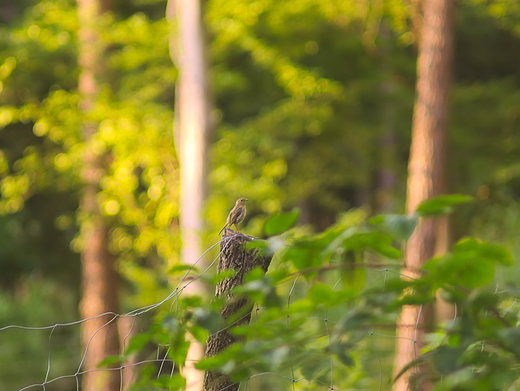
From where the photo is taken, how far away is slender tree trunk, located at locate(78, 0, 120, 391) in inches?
302

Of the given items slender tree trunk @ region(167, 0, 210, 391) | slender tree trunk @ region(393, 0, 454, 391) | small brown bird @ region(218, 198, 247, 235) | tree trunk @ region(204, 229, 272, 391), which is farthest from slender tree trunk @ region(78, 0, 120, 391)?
tree trunk @ region(204, 229, 272, 391)

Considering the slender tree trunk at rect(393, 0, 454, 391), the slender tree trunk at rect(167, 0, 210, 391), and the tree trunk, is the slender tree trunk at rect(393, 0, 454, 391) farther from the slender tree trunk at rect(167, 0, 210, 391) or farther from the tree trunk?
the tree trunk

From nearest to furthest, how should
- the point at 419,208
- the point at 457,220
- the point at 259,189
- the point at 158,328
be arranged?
1. the point at 419,208
2. the point at 158,328
3. the point at 259,189
4. the point at 457,220

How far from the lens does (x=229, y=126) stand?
8.23 metres

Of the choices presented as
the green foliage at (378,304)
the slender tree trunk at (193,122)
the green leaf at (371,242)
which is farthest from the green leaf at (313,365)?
the slender tree trunk at (193,122)

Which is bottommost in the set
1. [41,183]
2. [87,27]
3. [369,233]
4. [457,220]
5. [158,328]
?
[457,220]

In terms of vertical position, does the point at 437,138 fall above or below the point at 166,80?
below

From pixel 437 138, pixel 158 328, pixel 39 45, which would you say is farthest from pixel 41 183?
pixel 158 328

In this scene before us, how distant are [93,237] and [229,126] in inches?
96.0

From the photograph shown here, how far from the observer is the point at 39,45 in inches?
297

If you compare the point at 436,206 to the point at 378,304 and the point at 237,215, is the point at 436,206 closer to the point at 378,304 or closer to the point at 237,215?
the point at 378,304

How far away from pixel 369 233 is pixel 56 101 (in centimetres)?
727

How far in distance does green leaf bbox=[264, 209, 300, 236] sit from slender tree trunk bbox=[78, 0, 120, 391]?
22.6 feet

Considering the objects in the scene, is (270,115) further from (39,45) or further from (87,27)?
(39,45)
